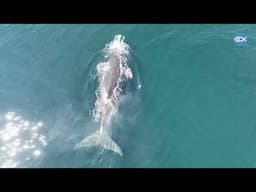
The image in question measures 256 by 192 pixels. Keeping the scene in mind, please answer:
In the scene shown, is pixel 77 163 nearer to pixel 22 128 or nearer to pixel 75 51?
pixel 22 128

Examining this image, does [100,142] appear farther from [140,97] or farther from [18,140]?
[18,140]

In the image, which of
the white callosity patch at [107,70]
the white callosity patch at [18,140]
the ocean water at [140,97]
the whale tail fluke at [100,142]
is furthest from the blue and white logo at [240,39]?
the white callosity patch at [18,140]

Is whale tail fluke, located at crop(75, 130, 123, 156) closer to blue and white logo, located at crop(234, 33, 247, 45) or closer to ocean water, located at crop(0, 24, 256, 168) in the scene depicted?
ocean water, located at crop(0, 24, 256, 168)

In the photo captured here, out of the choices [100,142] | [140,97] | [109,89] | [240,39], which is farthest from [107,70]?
[240,39]

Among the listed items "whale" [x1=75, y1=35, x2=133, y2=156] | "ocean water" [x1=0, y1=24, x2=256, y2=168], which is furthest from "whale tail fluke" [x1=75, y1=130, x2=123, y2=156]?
"ocean water" [x1=0, y1=24, x2=256, y2=168]

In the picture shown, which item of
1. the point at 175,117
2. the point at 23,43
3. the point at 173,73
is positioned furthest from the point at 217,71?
the point at 23,43
